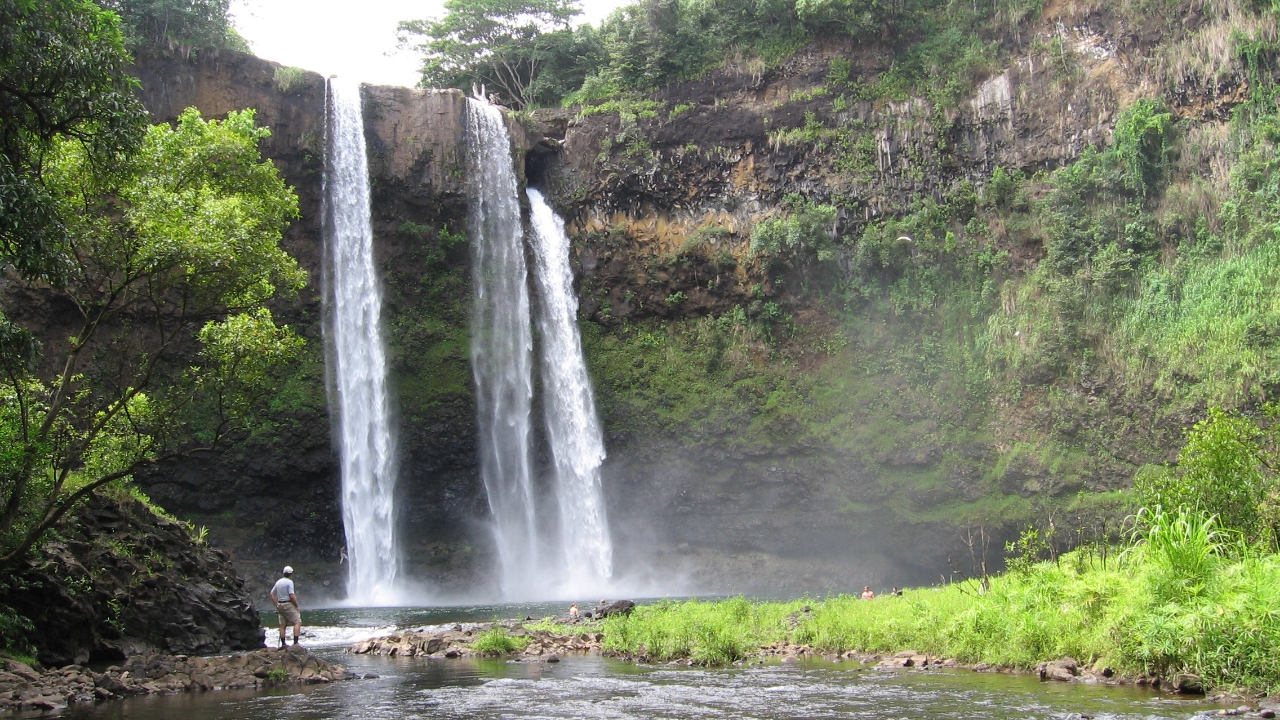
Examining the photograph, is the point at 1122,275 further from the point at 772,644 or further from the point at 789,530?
the point at 772,644

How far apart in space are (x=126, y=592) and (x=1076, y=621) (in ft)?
46.2

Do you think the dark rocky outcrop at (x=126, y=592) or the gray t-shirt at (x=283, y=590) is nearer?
the dark rocky outcrop at (x=126, y=592)

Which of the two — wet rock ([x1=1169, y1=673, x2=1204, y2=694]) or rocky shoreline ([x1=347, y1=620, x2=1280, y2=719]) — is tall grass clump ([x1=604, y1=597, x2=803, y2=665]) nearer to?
rocky shoreline ([x1=347, y1=620, x2=1280, y2=719])

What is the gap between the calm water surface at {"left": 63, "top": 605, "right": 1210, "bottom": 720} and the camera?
9.22 m

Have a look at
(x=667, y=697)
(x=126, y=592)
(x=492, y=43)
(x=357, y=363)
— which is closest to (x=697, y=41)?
(x=492, y=43)

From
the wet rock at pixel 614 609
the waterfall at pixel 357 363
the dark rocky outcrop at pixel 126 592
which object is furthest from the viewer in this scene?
the waterfall at pixel 357 363

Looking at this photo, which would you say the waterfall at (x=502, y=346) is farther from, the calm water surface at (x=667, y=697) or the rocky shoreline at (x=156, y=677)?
the calm water surface at (x=667, y=697)

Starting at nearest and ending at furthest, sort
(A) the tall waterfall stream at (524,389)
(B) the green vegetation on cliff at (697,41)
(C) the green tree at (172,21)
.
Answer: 1. (C) the green tree at (172,21)
2. (A) the tall waterfall stream at (524,389)
3. (B) the green vegetation on cliff at (697,41)

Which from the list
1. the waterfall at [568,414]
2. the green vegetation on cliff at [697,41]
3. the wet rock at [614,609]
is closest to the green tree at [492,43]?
the green vegetation on cliff at [697,41]

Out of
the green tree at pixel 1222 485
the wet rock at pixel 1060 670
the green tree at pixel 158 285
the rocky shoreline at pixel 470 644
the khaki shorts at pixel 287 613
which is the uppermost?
the green tree at pixel 158 285

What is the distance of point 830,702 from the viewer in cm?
990

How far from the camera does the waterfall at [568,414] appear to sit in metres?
33.1

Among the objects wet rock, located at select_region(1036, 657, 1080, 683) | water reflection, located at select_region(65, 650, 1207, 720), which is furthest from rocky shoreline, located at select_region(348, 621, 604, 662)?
wet rock, located at select_region(1036, 657, 1080, 683)

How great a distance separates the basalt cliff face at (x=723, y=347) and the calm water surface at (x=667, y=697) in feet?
64.0
